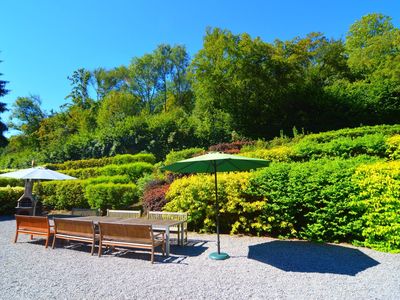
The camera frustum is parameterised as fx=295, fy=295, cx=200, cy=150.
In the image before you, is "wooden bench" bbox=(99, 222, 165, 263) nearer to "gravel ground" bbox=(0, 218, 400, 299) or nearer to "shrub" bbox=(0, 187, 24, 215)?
"gravel ground" bbox=(0, 218, 400, 299)

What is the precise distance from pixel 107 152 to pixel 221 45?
39.5 feet

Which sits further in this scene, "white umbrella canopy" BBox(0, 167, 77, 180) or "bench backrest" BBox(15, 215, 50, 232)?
"white umbrella canopy" BBox(0, 167, 77, 180)

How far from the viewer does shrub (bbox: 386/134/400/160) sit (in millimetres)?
8398

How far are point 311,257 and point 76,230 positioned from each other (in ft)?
16.7

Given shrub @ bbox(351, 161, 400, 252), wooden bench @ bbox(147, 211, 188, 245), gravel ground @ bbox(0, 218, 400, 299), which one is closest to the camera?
gravel ground @ bbox(0, 218, 400, 299)

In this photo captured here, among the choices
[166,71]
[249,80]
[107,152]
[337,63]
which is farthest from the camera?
[166,71]

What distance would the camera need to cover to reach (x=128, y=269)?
527 cm

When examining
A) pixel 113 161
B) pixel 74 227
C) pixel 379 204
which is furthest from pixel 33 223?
pixel 113 161

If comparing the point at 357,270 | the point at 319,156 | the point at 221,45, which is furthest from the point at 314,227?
the point at 221,45

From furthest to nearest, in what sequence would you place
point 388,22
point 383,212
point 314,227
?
point 388,22 < point 314,227 < point 383,212

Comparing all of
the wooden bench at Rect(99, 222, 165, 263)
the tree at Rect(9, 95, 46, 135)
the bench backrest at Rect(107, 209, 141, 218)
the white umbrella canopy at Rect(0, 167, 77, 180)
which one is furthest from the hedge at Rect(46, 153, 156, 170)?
the tree at Rect(9, 95, 46, 135)

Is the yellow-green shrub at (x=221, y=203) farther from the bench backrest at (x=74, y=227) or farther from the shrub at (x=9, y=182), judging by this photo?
the shrub at (x=9, y=182)

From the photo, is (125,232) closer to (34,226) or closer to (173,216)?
(173,216)

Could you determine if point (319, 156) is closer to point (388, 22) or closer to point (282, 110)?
point (282, 110)
